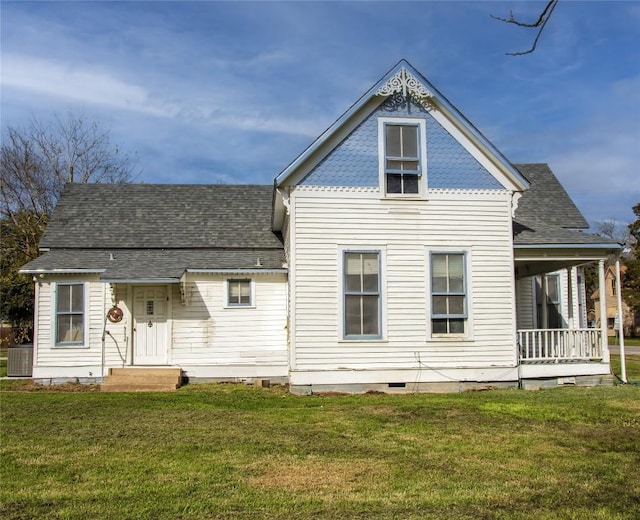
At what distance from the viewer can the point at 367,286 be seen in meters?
14.4

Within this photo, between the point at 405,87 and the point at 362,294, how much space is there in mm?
4805

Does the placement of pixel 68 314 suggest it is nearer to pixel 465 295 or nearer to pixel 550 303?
pixel 465 295

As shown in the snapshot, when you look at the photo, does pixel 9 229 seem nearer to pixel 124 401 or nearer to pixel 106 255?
pixel 106 255

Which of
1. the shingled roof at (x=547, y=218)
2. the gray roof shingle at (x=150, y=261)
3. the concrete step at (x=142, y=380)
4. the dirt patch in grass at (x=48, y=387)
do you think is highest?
the shingled roof at (x=547, y=218)

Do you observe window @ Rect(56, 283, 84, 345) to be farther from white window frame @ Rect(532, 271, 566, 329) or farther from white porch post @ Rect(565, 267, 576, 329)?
white porch post @ Rect(565, 267, 576, 329)

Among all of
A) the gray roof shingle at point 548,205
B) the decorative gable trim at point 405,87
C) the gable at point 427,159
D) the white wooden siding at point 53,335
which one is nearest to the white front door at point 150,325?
the white wooden siding at point 53,335

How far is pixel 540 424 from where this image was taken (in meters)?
10.3

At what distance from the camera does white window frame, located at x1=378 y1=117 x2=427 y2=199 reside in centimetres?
1466

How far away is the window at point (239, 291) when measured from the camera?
16766 millimetres

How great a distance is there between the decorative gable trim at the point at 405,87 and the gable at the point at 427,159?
0.63 ft

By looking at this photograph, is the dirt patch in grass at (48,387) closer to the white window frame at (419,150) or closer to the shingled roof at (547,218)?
the white window frame at (419,150)

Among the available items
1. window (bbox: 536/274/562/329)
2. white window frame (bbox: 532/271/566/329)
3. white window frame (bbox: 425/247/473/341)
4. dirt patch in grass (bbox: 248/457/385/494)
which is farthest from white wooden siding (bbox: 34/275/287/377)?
dirt patch in grass (bbox: 248/457/385/494)

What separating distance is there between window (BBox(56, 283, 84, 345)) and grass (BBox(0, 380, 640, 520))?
3.60 m

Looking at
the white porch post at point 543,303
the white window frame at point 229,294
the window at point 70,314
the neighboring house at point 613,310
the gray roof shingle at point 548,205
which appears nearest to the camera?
the window at point 70,314
